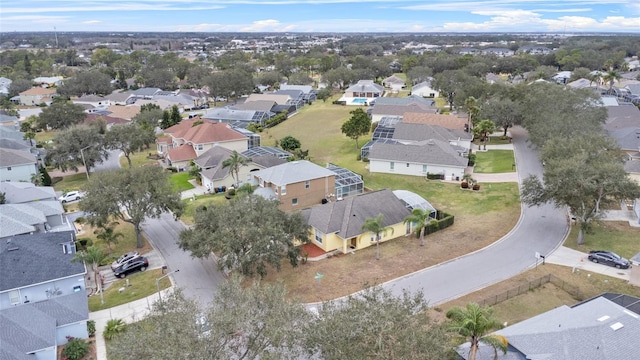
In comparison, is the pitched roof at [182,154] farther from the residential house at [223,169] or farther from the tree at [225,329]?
the tree at [225,329]

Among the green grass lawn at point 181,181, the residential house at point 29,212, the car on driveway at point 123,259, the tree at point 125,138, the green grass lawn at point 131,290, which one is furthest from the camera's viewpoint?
the tree at point 125,138

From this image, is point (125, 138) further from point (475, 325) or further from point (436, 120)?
point (475, 325)

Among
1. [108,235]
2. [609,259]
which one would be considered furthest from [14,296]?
[609,259]

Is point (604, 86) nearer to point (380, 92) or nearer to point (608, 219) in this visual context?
point (380, 92)

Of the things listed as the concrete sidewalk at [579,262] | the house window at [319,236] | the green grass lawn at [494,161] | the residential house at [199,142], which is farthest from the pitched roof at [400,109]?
the concrete sidewalk at [579,262]

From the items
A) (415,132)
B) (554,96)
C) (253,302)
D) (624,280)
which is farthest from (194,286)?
(554,96)
